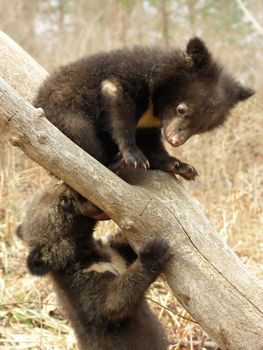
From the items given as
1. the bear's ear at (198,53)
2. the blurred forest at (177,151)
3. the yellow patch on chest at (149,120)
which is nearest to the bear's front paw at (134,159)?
the yellow patch on chest at (149,120)

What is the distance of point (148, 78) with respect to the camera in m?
4.54

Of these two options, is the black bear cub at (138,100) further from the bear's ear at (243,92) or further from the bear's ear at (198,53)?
the bear's ear at (243,92)

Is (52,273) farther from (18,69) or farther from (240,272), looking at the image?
(18,69)

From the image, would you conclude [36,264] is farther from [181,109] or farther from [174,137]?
[181,109]

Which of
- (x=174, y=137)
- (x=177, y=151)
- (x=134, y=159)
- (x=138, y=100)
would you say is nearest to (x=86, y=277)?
(x=134, y=159)

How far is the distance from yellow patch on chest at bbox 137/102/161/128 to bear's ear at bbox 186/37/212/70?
0.50 meters

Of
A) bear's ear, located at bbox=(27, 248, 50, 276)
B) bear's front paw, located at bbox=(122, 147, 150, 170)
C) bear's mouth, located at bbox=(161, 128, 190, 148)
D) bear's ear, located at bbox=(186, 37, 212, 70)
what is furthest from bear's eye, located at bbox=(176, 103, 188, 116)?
bear's ear, located at bbox=(27, 248, 50, 276)

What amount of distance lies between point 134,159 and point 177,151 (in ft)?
19.8

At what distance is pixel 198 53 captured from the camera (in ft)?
14.9

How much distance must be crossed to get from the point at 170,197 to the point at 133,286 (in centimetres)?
70

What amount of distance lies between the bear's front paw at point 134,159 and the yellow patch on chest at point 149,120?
51cm

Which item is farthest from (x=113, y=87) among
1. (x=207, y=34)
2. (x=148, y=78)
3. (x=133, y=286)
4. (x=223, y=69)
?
(x=207, y=34)

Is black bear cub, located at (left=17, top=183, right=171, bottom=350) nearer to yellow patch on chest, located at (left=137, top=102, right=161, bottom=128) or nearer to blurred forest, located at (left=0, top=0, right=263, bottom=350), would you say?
blurred forest, located at (left=0, top=0, right=263, bottom=350)

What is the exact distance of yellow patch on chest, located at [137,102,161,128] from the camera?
15.3ft
